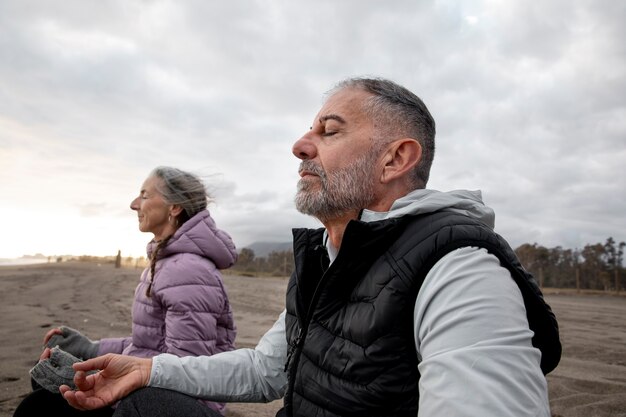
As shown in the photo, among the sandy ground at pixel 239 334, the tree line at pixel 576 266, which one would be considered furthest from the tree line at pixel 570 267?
the sandy ground at pixel 239 334

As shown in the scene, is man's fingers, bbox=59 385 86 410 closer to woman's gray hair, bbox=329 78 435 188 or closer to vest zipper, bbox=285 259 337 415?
vest zipper, bbox=285 259 337 415

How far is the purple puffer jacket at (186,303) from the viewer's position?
8.70 ft

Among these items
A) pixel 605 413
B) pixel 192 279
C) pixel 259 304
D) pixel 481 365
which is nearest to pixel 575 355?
pixel 605 413

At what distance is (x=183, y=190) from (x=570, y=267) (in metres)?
39.1

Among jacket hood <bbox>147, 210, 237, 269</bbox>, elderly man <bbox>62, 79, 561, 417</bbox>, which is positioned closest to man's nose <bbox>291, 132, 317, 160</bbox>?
elderly man <bbox>62, 79, 561, 417</bbox>

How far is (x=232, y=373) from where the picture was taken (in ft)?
6.35

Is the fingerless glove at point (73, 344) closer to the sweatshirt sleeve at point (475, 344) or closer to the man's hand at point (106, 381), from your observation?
the man's hand at point (106, 381)

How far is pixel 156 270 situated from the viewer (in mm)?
2980

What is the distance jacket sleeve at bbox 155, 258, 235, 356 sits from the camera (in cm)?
262

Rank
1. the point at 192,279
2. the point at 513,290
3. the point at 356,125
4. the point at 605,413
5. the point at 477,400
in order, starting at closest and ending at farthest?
the point at 477,400 < the point at 513,290 < the point at 356,125 < the point at 192,279 < the point at 605,413

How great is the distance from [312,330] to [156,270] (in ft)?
5.91

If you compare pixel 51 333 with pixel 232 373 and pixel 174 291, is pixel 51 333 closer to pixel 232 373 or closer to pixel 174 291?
pixel 174 291

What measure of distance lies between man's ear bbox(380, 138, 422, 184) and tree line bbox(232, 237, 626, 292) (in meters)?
29.3

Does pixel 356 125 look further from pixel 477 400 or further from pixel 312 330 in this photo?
pixel 477 400
